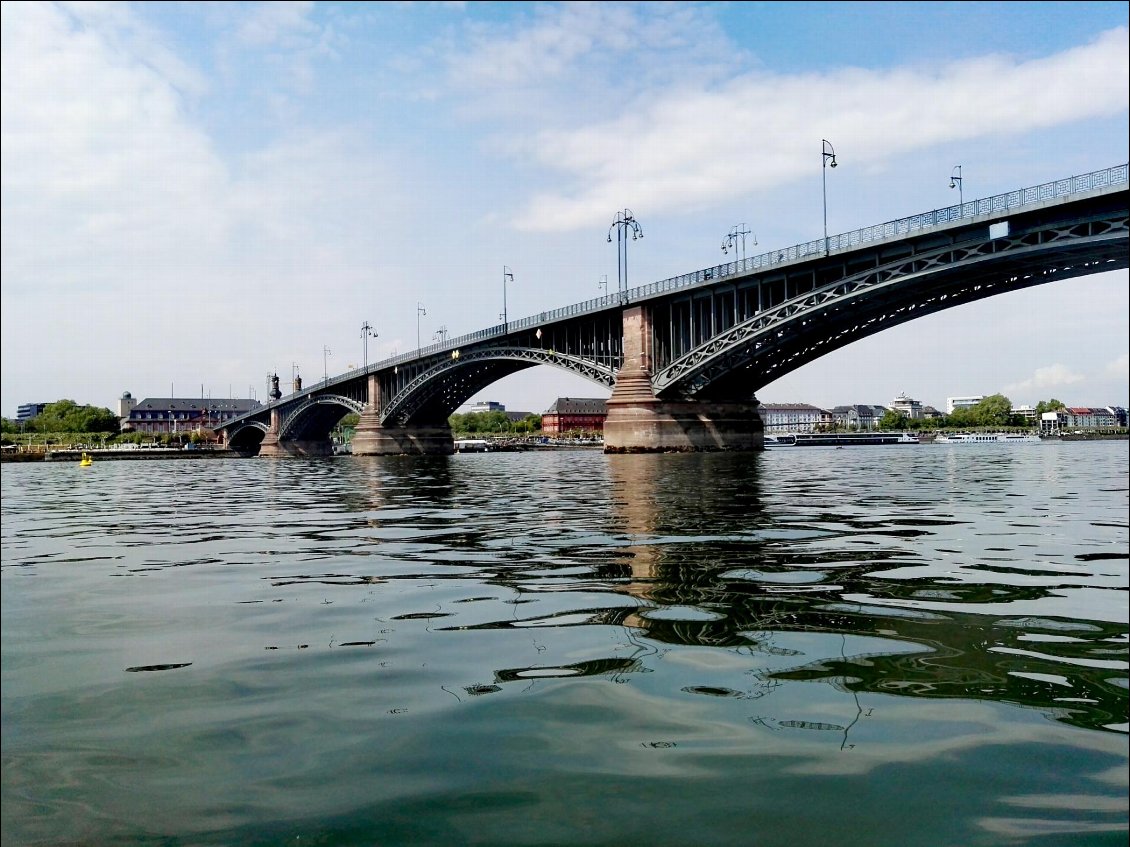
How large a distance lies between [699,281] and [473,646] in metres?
61.2

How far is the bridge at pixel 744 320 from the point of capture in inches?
1812

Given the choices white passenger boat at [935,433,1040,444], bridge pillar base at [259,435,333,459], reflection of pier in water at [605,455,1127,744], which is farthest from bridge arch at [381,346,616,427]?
white passenger boat at [935,433,1040,444]

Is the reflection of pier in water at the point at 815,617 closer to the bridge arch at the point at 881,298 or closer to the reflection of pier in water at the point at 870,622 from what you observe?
the reflection of pier in water at the point at 870,622

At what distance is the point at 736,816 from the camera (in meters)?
3.41

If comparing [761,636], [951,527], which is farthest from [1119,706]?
[951,527]

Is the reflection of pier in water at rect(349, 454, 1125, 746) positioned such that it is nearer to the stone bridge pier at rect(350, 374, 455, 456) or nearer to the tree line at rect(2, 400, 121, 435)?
the stone bridge pier at rect(350, 374, 455, 456)

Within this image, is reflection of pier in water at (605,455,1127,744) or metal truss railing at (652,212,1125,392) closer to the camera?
reflection of pier in water at (605,455,1127,744)

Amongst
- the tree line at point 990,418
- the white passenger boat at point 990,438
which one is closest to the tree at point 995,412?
the tree line at point 990,418

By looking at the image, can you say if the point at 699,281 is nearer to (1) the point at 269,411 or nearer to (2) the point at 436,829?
(2) the point at 436,829

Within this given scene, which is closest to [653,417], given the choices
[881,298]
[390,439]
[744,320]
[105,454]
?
[744,320]

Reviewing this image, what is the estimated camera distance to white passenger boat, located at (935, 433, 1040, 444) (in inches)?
5428

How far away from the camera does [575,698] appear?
195 inches

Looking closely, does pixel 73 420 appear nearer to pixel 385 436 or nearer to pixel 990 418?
pixel 385 436

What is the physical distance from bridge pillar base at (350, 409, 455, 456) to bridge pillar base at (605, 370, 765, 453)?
135 feet
